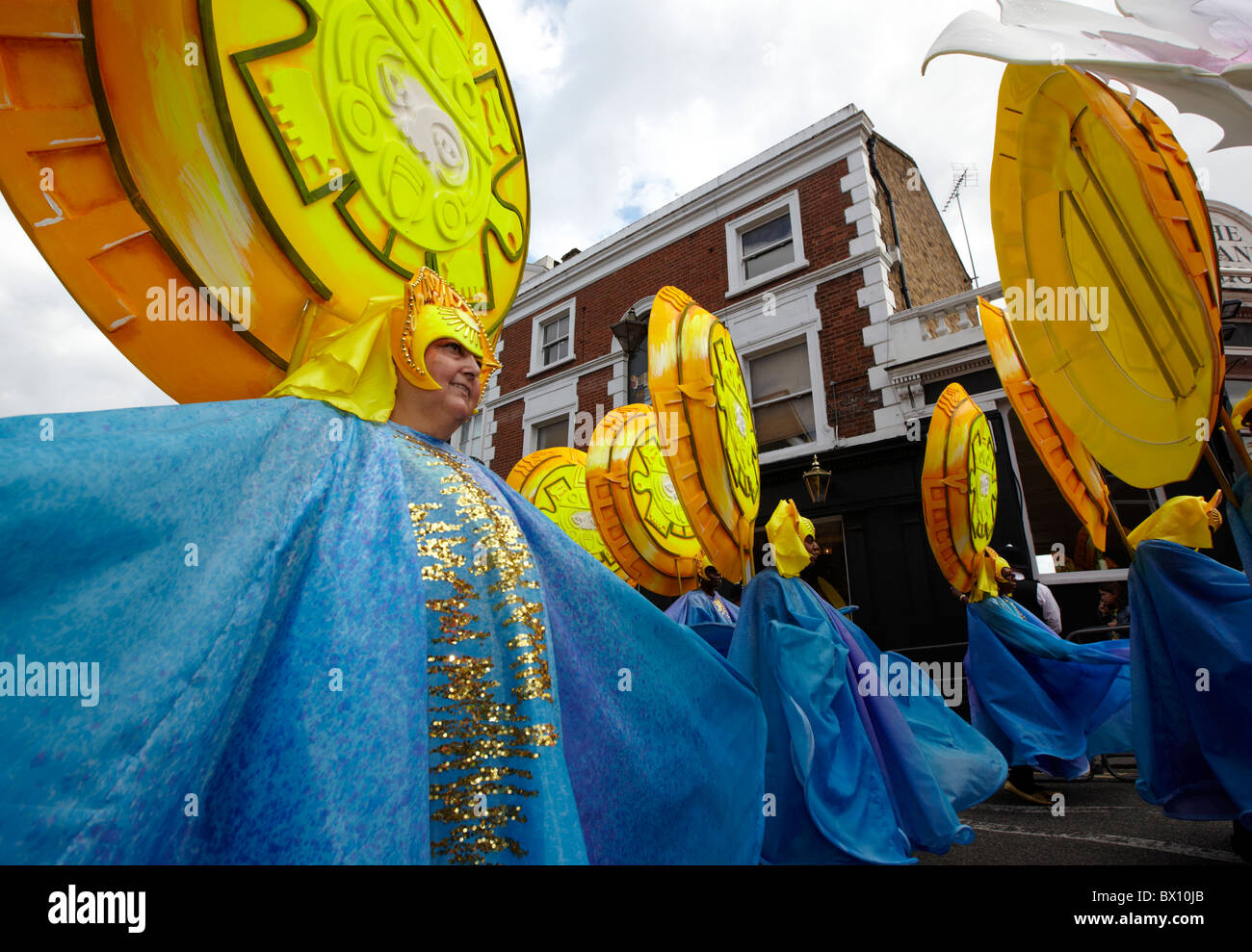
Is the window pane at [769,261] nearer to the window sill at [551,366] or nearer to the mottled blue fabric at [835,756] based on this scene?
the window sill at [551,366]

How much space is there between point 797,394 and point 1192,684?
751 cm

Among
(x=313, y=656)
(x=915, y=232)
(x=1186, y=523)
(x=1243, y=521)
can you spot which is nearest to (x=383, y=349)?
(x=313, y=656)

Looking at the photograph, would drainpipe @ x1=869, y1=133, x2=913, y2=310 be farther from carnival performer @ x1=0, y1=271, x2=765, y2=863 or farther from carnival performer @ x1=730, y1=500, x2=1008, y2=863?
carnival performer @ x1=0, y1=271, x2=765, y2=863

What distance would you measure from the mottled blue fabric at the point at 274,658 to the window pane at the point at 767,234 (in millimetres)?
10452

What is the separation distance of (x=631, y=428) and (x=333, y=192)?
14.6 feet

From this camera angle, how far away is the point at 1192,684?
2.41 meters

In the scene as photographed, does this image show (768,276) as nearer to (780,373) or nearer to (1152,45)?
(780,373)

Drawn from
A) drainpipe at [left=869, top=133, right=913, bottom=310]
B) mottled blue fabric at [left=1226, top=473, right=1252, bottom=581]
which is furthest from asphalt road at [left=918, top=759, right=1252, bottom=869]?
drainpipe at [left=869, top=133, right=913, bottom=310]

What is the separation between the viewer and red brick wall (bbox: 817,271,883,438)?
8.84 meters

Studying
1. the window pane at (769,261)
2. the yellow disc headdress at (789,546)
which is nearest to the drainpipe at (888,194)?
the window pane at (769,261)

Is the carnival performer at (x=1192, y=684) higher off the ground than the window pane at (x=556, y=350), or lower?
lower

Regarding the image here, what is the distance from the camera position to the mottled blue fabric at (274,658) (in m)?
0.83

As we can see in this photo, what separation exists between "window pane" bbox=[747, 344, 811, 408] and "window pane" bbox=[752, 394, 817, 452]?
18 cm
